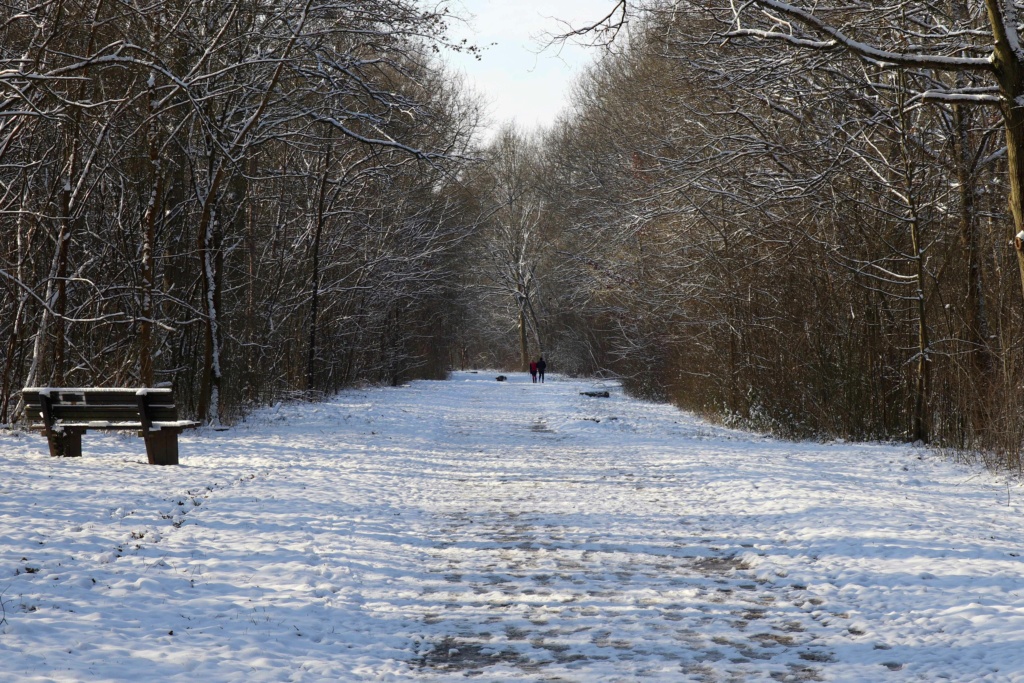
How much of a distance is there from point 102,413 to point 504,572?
6.68 metres

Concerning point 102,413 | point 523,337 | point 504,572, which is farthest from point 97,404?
point 523,337

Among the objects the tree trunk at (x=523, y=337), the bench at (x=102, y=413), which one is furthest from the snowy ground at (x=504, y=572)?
the tree trunk at (x=523, y=337)

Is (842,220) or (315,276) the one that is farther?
(315,276)

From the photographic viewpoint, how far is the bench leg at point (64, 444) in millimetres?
11219

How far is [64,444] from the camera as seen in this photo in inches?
445

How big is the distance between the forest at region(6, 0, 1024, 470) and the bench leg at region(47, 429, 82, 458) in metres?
1.47

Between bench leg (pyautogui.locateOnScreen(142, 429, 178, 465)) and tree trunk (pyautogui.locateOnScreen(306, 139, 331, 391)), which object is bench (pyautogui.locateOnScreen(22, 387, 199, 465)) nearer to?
bench leg (pyautogui.locateOnScreen(142, 429, 178, 465))

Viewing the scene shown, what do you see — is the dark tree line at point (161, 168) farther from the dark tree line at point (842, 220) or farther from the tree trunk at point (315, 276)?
the dark tree line at point (842, 220)

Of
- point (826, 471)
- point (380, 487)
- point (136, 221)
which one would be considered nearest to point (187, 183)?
point (136, 221)

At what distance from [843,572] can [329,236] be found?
75.9 ft

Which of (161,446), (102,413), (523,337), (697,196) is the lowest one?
(161,446)

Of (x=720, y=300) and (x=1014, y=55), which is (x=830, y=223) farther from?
(x=1014, y=55)

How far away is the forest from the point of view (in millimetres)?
12312

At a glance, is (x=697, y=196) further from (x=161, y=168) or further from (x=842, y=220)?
(x=161, y=168)
